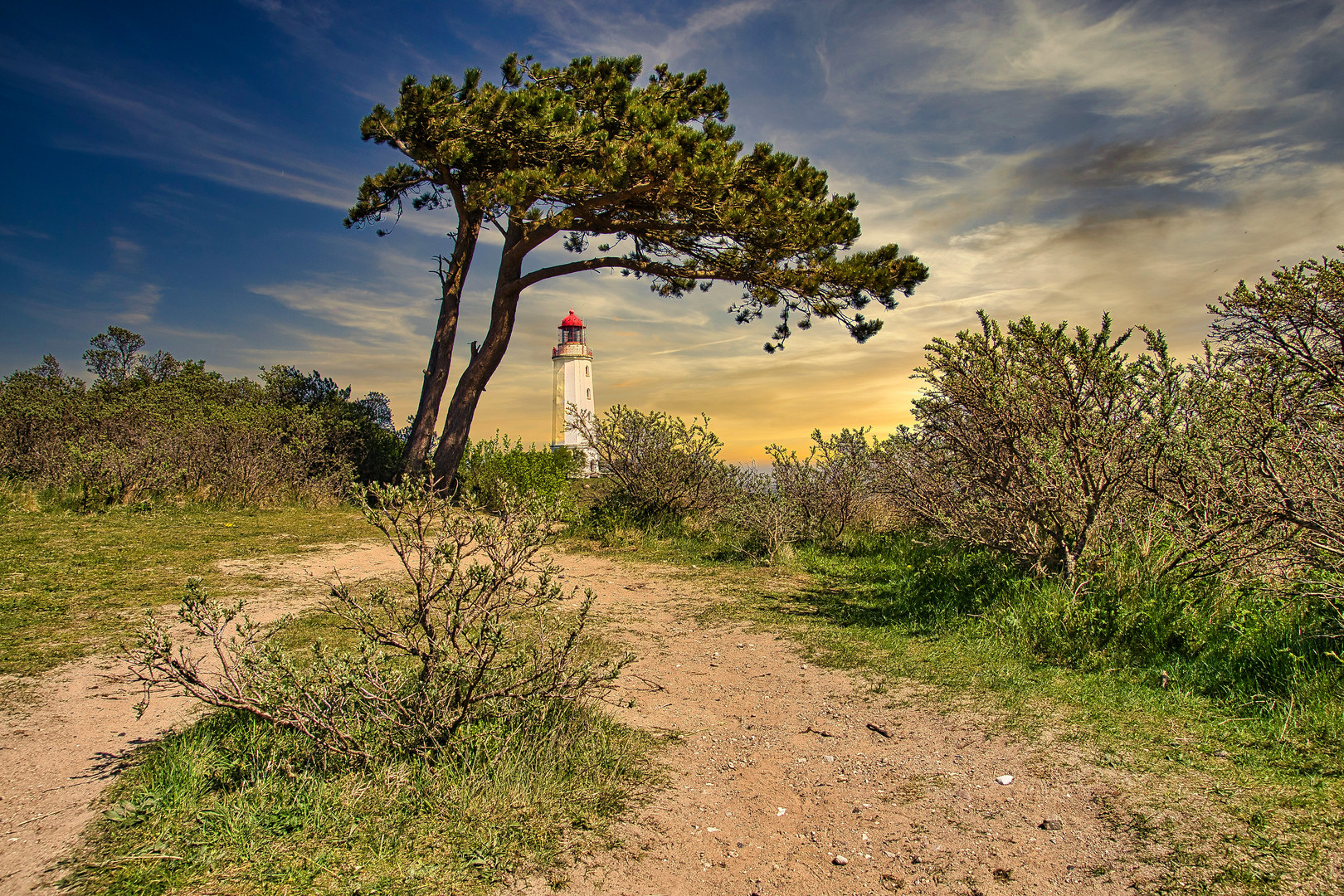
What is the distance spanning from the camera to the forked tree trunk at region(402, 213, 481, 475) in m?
14.1

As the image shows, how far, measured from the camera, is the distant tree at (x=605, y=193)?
1102 centimetres

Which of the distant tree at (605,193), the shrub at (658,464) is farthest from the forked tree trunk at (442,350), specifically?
the shrub at (658,464)

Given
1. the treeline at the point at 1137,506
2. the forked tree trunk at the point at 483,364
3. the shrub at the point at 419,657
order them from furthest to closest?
1. the forked tree trunk at the point at 483,364
2. the treeline at the point at 1137,506
3. the shrub at the point at 419,657

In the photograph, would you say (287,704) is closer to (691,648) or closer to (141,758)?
(141,758)

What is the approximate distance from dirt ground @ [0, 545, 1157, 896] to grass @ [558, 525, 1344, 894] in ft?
0.65

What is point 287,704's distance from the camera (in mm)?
2678

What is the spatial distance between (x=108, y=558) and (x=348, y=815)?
667 cm

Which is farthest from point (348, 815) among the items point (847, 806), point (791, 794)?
point (847, 806)

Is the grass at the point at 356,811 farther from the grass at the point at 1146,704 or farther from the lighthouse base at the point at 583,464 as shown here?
the lighthouse base at the point at 583,464

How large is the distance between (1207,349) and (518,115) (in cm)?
966

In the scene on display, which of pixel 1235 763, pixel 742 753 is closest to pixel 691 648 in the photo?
pixel 742 753

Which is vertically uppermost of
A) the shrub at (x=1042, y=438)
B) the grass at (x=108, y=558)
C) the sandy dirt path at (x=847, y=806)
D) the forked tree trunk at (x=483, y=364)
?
the forked tree trunk at (x=483, y=364)

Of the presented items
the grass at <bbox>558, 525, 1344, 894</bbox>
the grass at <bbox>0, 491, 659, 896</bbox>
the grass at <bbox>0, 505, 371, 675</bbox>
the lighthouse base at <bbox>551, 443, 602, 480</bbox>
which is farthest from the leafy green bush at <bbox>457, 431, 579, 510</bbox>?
the grass at <bbox>0, 491, 659, 896</bbox>

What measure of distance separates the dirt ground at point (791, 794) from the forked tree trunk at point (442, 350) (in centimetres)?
978
